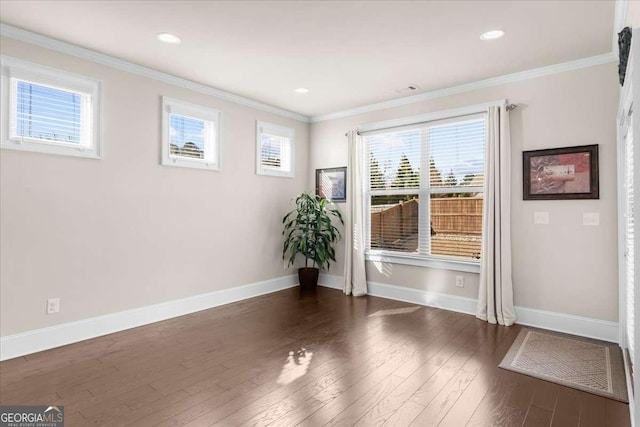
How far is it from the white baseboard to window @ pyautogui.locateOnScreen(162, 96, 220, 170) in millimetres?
1626

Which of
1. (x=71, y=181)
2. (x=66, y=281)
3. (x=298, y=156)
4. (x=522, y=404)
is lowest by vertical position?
(x=522, y=404)

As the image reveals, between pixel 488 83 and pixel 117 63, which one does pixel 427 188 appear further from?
pixel 117 63

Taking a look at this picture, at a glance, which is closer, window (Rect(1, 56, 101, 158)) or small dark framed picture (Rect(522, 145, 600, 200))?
window (Rect(1, 56, 101, 158))

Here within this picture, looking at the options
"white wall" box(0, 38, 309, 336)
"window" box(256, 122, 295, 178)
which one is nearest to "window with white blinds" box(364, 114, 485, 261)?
"window" box(256, 122, 295, 178)

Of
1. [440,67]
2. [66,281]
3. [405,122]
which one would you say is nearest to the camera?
[66,281]

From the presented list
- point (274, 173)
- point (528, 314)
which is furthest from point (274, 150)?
point (528, 314)

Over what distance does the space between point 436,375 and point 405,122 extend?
3.20 metres

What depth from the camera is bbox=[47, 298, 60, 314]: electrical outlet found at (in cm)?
318

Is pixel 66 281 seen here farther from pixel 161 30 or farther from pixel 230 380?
pixel 161 30

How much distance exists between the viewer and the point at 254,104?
16.3ft

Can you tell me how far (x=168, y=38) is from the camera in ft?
10.2

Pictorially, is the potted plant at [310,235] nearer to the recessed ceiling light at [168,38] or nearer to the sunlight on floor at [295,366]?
the sunlight on floor at [295,366]

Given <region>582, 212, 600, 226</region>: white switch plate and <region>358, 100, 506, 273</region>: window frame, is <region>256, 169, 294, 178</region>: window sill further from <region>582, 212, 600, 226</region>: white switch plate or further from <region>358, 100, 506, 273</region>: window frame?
<region>582, 212, 600, 226</region>: white switch plate

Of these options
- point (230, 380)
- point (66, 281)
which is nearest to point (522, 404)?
point (230, 380)
